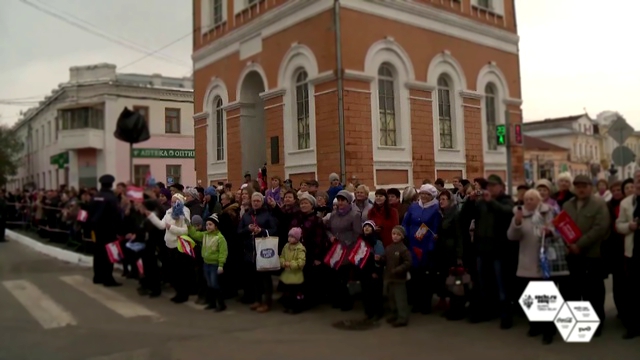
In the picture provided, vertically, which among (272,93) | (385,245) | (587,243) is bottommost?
Result: (385,245)

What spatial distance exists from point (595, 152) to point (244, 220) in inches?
180

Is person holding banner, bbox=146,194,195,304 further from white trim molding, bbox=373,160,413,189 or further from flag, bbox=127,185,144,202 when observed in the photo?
white trim molding, bbox=373,160,413,189

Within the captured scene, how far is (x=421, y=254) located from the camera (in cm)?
640

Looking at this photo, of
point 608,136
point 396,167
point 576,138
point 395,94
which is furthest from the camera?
point 396,167

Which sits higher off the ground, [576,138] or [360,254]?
[576,138]

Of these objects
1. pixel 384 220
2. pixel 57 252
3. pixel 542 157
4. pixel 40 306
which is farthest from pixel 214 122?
pixel 57 252

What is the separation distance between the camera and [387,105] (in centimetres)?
927

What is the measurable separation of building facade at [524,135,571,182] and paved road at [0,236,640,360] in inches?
67.2

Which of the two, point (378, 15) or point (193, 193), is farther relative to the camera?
point (378, 15)

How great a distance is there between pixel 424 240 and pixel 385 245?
61cm

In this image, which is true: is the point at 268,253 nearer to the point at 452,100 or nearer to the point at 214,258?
the point at 214,258

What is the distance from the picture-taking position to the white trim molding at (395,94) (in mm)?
8609

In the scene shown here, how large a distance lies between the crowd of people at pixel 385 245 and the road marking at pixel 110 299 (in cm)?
31

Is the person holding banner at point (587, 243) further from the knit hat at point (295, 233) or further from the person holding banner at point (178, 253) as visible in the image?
the person holding banner at point (178, 253)
